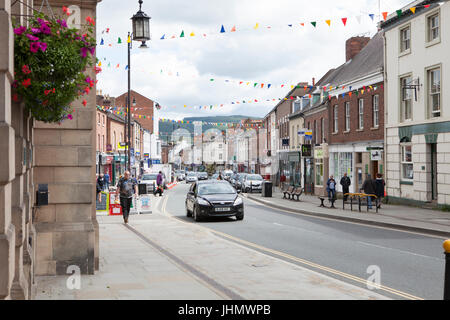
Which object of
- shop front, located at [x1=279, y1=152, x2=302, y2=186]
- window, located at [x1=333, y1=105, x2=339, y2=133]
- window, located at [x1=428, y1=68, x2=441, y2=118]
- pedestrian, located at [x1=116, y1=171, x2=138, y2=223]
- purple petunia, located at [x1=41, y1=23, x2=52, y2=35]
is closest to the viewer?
purple petunia, located at [x1=41, y1=23, x2=52, y2=35]

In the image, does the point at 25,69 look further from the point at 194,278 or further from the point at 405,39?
the point at 405,39

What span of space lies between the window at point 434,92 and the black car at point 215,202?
10843 millimetres

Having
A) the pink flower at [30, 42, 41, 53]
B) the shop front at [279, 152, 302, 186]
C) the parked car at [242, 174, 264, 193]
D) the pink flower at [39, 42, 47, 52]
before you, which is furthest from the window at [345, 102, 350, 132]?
the pink flower at [30, 42, 41, 53]

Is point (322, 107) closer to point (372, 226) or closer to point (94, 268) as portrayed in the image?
point (372, 226)

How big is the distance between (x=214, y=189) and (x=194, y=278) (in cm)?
1309

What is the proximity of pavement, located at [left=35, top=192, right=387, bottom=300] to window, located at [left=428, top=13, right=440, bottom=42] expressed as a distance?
16978 mm

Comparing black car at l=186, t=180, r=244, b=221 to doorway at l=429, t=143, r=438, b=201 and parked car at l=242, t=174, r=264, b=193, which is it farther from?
parked car at l=242, t=174, r=264, b=193

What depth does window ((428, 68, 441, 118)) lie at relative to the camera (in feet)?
81.9

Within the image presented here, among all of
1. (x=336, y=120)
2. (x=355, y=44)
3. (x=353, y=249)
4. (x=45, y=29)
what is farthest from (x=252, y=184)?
(x=45, y=29)

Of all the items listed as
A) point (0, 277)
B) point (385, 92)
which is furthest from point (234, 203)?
point (0, 277)

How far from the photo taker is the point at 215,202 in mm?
20469

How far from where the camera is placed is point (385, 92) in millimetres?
29875

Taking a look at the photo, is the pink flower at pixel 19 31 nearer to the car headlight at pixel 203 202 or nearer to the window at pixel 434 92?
the car headlight at pixel 203 202

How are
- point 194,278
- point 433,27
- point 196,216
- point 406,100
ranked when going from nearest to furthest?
point 194,278 → point 196,216 → point 433,27 → point 406,100
